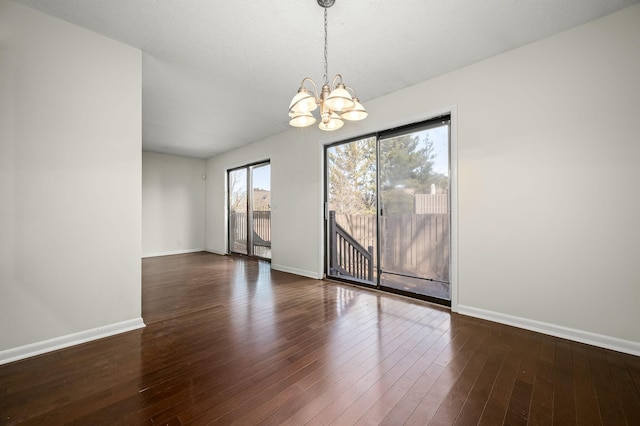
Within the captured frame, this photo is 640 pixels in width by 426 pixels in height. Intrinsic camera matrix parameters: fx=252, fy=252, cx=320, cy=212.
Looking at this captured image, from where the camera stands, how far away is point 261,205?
616cm

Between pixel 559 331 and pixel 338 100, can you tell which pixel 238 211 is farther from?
pixel 559 331

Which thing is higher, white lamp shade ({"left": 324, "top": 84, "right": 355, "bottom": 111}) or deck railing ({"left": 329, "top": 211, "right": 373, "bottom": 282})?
white lamp shade ({"left": 324, "top": 84, "right": 355, "bottom": 111})

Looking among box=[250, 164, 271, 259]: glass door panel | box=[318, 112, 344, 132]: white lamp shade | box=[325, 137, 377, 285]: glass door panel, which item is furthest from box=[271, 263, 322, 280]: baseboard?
box=[318, 112, 344, 132]: white lamp shade

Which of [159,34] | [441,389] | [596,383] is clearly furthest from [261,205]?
[596,383]

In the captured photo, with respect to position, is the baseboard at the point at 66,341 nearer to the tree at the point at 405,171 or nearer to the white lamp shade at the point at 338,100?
the white lamp shade at the point at 338,100

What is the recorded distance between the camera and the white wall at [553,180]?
6.83 ft

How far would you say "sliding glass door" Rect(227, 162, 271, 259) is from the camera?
602cm

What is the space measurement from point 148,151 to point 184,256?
2.91m

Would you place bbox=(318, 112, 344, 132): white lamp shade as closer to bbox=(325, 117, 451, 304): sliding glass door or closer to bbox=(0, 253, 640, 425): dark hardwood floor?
bbox=(325, 117, 451, 304): sliding glass door

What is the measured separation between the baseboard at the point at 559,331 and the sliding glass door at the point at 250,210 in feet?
14.3

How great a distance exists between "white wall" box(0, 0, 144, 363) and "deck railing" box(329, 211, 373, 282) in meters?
2.78

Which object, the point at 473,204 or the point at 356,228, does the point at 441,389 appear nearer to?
the point at 473,204

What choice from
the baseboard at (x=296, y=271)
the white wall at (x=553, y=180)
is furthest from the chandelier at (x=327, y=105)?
the baseboard at (x=296, y=271)

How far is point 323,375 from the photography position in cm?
176
